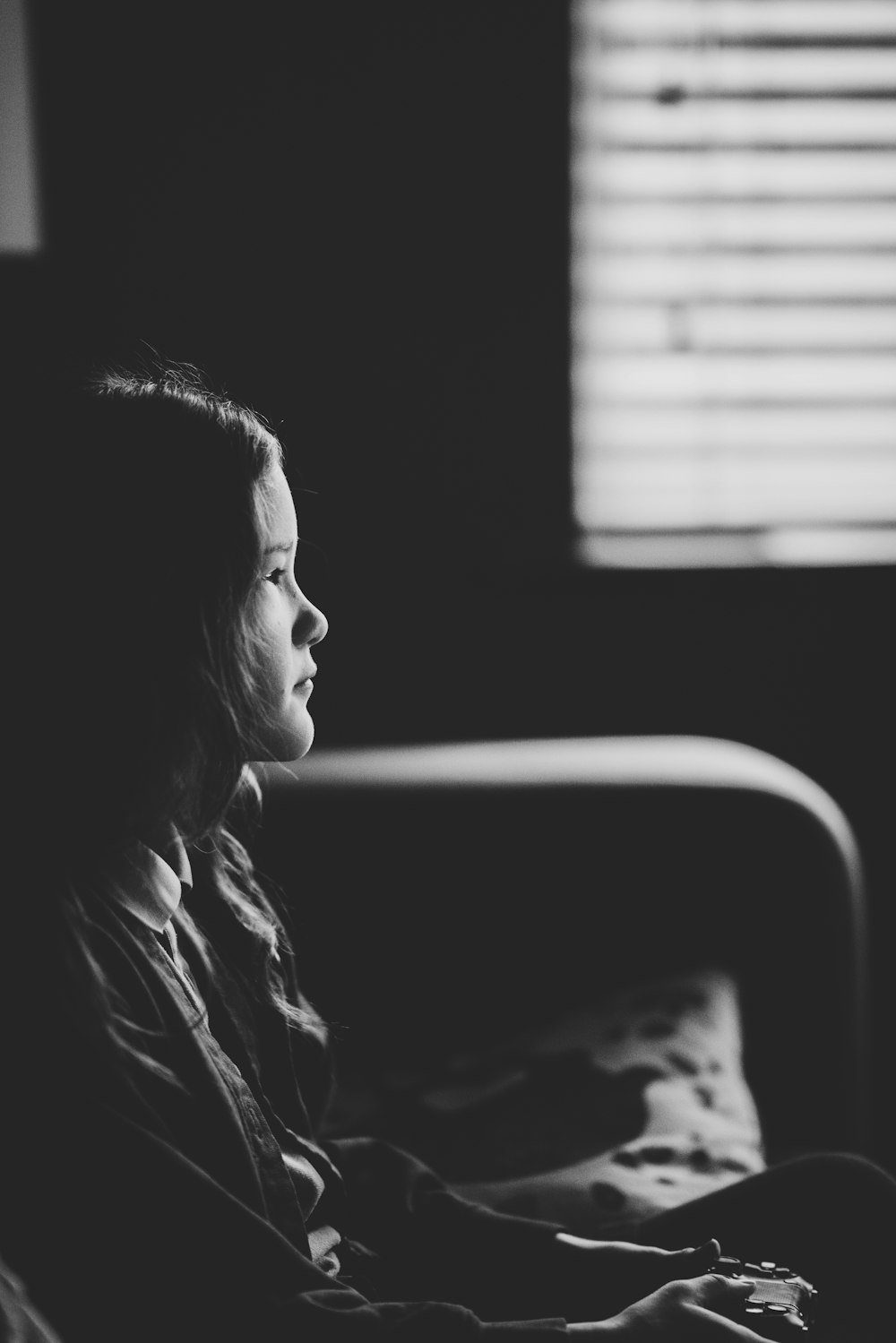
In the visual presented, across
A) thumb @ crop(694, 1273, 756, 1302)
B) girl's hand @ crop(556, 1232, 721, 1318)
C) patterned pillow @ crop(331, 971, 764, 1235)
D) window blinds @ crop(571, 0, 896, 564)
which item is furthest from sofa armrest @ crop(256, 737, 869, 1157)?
thumb @ crop(694, 1273, 756, 1302)

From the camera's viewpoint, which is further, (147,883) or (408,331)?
(408,331)

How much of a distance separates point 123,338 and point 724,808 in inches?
33.3

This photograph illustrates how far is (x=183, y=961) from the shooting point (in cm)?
81

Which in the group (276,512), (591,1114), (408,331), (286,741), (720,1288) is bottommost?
(591,1114)

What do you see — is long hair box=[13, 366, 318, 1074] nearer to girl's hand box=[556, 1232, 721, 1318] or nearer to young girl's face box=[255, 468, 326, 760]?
young girl's face box=[255, 468, 326, 760]

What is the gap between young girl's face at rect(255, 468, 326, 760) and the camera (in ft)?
2.58

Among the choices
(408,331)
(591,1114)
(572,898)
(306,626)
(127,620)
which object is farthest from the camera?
(408,331)

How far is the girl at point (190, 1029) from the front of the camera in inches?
24.4

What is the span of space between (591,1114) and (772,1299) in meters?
0.37

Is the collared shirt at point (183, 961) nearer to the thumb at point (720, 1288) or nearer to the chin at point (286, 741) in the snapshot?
the chin at point (286, 741)

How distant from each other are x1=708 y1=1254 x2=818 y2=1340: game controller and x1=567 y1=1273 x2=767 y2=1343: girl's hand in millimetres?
33

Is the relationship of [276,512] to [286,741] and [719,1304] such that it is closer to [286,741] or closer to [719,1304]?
[286,741]

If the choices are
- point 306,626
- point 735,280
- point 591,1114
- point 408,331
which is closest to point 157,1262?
point 306,626

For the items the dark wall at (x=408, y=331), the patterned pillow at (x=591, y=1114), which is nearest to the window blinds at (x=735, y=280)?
the dark wall at (x=408, y=331)
